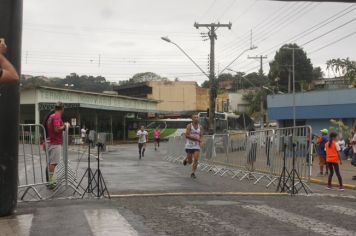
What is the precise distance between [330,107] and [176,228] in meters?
34.1

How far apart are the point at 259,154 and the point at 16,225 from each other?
10608 mm

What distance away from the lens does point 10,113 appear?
804 cm

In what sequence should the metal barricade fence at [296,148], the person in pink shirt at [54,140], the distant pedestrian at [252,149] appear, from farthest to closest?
the distant pedestrian at [252,149] → the metal barricade fence at [296,148] → the person in pink shirt at [54,140]

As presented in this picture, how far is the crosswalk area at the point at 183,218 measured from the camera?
284 inches

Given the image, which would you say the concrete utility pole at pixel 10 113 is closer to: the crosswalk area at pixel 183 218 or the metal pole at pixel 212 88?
the crosswalk area at pixel 183 218

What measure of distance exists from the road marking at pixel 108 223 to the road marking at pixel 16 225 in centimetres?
77

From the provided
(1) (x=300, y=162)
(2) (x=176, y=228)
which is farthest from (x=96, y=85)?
(2) (x=176, y=228)

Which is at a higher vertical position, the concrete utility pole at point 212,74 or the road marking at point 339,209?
Result: the concrete utility pole at point 212,74

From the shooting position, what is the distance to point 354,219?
859 cm

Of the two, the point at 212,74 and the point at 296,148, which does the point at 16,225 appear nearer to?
the point at 296,148

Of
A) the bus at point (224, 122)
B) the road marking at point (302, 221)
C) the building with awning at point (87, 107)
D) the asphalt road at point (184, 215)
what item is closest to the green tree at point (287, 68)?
the building with awning at point (87, 107)

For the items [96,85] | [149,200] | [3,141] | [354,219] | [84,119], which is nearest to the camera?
[3,141]

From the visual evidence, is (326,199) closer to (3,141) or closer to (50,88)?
(3,141)

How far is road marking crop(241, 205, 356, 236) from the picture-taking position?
7414 millimetres
